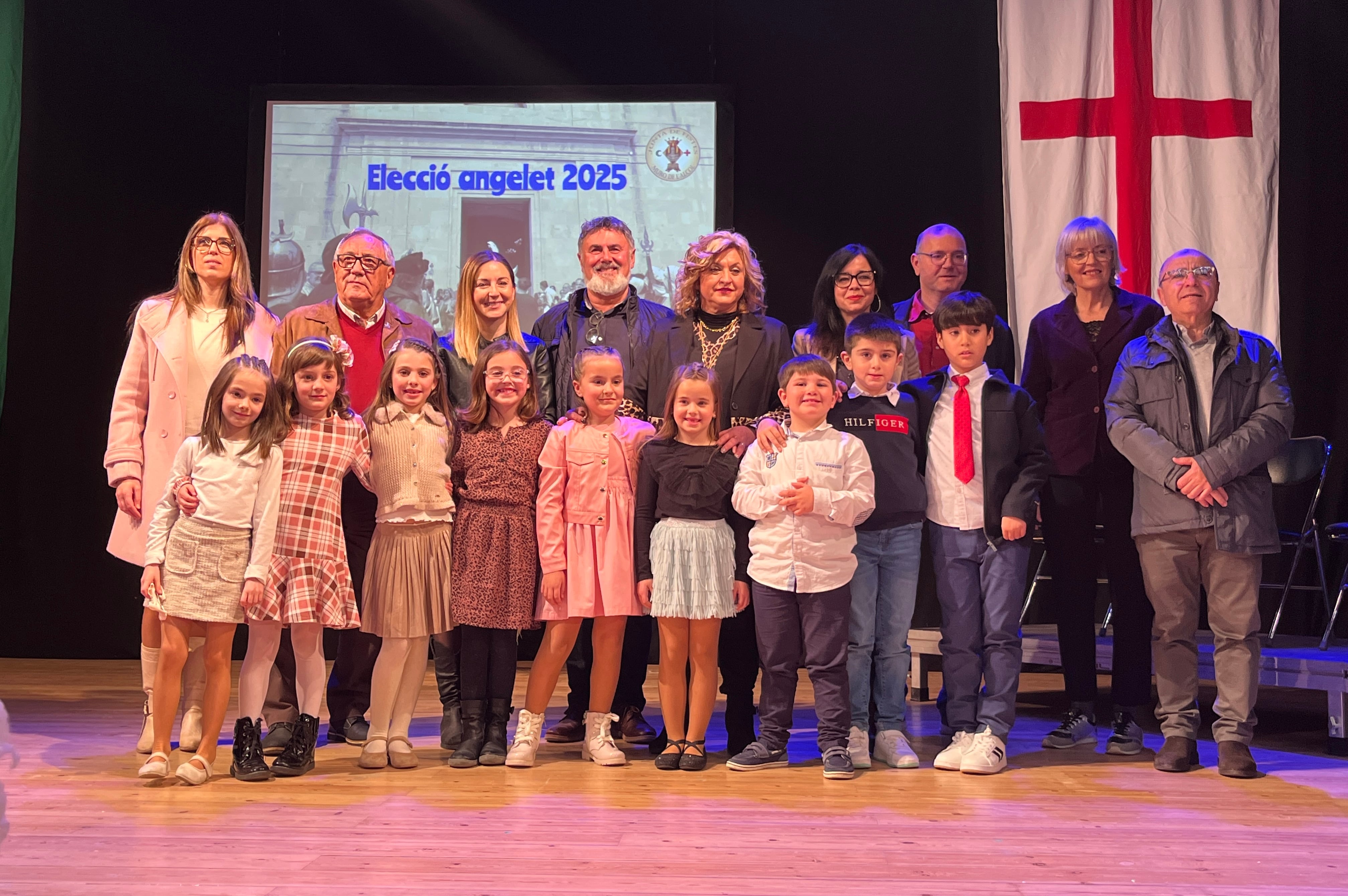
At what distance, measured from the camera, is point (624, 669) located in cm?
351

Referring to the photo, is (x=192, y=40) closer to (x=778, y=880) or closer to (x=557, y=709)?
(x=557, y=709)

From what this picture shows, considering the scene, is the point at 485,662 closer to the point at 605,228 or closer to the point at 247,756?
the point at 247,756

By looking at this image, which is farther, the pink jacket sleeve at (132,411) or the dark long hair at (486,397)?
the pink jacket sleeve at (132,411)

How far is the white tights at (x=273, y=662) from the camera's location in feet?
9.65

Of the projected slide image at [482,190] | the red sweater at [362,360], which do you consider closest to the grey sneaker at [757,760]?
the red sweater at [362,360]

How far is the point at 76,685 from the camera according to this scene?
470cm

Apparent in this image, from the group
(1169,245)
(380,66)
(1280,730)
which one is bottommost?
(1280,730)

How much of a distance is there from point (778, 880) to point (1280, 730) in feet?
8.58

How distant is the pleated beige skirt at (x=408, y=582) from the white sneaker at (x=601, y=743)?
47 centimetres

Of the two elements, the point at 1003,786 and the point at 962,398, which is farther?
the point at 962,398

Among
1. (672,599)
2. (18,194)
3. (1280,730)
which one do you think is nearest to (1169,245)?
(1280,730)

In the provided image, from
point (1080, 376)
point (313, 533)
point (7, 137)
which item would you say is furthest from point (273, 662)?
point (7, 137)

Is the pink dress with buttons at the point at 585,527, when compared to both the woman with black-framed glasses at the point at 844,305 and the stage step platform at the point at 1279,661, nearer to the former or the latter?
the woman with black-framed glasses at the point at 844,305

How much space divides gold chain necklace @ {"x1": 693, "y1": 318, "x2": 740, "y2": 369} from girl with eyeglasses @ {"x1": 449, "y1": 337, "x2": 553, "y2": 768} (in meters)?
0.53
